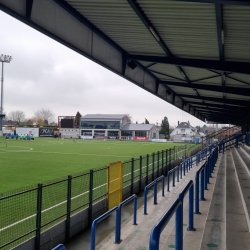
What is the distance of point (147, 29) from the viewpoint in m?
6.89

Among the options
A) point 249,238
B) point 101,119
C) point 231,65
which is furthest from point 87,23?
point 101,119

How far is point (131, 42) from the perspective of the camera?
8.08m

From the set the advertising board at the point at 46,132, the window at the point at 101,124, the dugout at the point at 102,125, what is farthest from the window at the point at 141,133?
the advertising board at the point at 46,132

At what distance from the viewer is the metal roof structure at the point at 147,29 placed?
211 inches

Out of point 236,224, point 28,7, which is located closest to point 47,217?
point 236,224

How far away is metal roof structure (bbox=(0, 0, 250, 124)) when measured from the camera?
5363 mm

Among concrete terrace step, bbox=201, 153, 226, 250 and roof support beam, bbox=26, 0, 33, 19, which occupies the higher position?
roof support beam, bbox=26, 0, 33, 19

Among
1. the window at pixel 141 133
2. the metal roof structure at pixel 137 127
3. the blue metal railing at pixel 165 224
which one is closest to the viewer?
the blue metal railing at pixel 165 224

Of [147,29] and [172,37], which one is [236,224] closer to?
[172,37]

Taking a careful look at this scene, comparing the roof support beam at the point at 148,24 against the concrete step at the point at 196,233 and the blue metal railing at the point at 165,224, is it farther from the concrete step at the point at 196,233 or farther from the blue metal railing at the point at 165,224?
the concrete step at the point at 196,233

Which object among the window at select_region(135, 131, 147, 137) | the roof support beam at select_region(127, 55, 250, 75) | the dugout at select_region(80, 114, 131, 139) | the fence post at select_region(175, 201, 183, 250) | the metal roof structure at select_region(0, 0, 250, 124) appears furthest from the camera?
the dugout at select_region(80, 114, 131, 139)

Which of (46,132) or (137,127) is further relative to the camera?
(137,127)

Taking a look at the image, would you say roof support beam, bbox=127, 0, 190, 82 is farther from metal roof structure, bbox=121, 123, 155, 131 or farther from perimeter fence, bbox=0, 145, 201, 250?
metal roof structure, bbox=121, 123, 155, 131

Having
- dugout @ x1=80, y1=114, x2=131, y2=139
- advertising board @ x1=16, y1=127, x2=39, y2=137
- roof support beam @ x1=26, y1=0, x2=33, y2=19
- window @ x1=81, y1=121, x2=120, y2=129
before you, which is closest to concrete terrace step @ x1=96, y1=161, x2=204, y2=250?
roof support beam @ x1=26, y1=0, x2=33, y2=19
